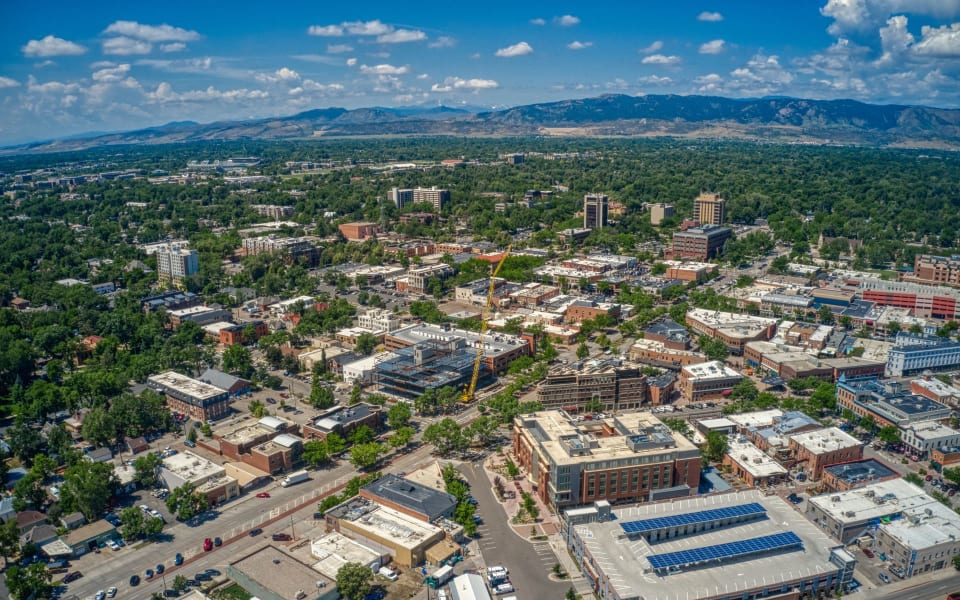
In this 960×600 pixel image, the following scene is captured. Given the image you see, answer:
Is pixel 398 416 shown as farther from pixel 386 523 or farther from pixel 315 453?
pixel 386 523

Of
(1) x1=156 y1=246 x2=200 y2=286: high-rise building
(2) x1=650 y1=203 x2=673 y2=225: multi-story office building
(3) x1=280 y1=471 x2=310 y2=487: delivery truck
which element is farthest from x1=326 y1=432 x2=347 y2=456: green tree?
(2) x1=650 y1=203 x2=673 y2=225: multi-story office building

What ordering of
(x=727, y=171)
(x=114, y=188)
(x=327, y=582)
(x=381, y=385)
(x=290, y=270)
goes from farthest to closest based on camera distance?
(x=727, y=171) < (x=114, y=188) < (x=290, y=270) < (x=381, y=385) < (x=327, y=582)

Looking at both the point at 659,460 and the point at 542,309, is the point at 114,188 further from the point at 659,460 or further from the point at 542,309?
the point at 659,460

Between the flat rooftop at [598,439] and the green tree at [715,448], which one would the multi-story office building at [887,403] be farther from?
the flat rooftop at [598,439]

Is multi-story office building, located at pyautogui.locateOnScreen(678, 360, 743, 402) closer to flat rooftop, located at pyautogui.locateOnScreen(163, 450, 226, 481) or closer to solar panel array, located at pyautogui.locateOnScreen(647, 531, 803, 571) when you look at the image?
solar panel array, located at pyautogui.locateOnScreen(647, 531, 803, 571)

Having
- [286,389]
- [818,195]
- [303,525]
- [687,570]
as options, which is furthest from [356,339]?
[818,195]

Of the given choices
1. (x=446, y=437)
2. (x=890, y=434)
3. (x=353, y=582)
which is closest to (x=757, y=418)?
(x=890, y=434)
